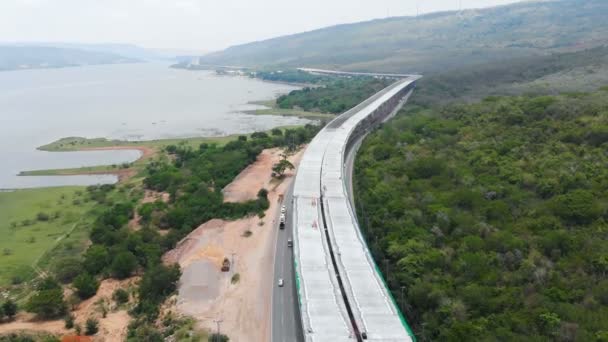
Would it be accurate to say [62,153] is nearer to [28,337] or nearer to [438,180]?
[28,337]

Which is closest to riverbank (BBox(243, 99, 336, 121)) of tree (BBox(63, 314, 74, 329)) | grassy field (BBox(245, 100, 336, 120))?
grassy field (BBox(245, 100, 336, 120))

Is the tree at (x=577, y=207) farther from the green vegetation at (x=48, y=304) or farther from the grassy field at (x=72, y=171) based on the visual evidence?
the grassy field at (x=72, y=171)

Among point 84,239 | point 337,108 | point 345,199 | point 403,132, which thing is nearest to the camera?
point 345,199

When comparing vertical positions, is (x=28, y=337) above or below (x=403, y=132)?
below

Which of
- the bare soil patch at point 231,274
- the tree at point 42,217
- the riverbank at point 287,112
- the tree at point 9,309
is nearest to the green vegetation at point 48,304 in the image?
the tree at point 9,309

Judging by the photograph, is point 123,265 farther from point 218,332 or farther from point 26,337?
point 218,332

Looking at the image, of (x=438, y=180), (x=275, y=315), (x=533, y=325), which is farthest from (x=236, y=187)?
(x=533, y=325)

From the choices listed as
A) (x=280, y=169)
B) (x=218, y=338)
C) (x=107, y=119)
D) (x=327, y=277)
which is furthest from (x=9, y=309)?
(x=107, y=119)
